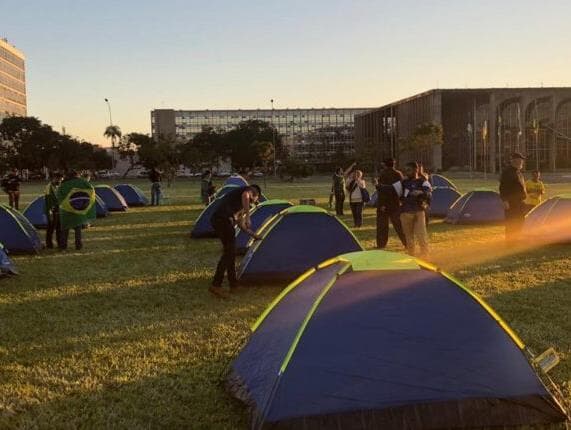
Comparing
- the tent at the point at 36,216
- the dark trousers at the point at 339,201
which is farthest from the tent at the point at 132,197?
the dark trousers at the point at 339,201

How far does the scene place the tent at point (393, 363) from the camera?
4.65 m

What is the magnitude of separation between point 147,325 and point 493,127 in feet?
287

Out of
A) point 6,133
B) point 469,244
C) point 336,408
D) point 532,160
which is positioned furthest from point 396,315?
point 6,133

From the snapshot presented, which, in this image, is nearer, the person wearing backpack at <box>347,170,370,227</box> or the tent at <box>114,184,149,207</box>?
the person wearing backpack at <box>347,170,370,227</box>

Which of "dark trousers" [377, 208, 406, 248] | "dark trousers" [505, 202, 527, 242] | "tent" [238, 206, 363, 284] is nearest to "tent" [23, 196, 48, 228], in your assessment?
"dark trousers" [377, 208, 406, 248]

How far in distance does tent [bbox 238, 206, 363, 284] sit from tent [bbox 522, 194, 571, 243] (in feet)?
19.6

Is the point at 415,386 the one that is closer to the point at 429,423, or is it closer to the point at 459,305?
the point at 429,423

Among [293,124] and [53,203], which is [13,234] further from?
[293,124]

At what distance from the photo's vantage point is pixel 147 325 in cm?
793

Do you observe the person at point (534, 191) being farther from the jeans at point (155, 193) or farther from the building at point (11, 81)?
the building at point (11, 81)

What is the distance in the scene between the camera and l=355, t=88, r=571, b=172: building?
8700 centimetres

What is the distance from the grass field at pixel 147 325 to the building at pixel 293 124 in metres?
151

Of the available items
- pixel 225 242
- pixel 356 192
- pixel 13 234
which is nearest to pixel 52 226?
pixel 13 234

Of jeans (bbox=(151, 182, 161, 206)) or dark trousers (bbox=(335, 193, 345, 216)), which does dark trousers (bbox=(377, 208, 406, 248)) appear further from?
jeans (bbox=(151, 182, 161, 206))
